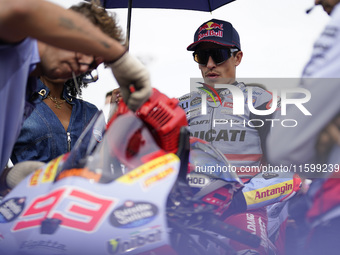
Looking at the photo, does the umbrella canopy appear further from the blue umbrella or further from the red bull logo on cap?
the red bull logo on cap

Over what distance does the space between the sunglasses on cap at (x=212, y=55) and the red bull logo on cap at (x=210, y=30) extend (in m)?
0.10

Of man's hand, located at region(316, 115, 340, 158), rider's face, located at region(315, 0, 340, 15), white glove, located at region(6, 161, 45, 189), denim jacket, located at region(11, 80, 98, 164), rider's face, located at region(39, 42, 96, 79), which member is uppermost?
rider's face, located at region(315, 0, 340, 15)

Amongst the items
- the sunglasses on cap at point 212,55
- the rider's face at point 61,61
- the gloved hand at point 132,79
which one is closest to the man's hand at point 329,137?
the gloved hand at point 132,79

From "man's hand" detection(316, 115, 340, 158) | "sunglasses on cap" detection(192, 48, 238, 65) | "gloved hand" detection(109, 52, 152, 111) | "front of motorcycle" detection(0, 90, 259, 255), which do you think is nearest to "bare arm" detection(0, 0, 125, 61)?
"gloved hand" detection(109, 52, 152, 111)

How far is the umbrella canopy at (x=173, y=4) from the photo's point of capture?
302 cm

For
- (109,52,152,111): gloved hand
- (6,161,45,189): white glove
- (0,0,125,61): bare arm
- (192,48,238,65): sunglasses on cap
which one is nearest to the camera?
(0,0,125,61): bare arm

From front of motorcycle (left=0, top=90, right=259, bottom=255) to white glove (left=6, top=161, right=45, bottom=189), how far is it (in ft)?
0.29

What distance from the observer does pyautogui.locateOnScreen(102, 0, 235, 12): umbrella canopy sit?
3021 millimetres

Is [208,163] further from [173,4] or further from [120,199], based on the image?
[173,4]

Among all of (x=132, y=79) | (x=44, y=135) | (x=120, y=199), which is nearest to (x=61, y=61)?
(x=132, y=79)

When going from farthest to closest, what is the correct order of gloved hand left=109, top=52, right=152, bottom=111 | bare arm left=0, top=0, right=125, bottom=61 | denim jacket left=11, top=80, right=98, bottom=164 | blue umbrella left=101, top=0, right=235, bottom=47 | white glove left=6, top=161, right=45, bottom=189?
blue umbrella left=101, top=0, right=235, bottom=47
denim jacket left=11, top=80, right=98, bottom=164
white glove left=6, top=161, right=45, bottom=189
gloved hand left=109, top=52, right=152, bottom=111
bare arm left=0, top=0, right=125, bottom=61

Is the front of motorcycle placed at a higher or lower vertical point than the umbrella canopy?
lower

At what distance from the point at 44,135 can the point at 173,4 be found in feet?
4.75

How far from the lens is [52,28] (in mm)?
923
